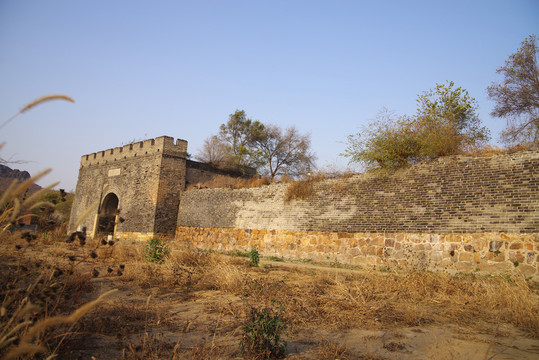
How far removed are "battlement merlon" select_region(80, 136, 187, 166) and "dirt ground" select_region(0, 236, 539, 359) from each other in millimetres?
14804

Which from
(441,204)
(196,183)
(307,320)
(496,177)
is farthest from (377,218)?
(196,183)

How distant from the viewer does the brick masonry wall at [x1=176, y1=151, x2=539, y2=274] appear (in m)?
10.2

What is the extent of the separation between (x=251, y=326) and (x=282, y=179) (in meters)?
13.5

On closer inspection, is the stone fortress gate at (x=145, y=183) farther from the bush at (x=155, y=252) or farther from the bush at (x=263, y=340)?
the bush at (x=263, y=340)

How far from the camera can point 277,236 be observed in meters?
16.5

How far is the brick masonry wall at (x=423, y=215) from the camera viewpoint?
10.2 meters

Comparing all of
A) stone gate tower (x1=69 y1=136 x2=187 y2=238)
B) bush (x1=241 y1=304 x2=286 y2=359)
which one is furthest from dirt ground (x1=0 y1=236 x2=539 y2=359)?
stone gate tower (x1=69 y1=136 x2=187 y2=238)

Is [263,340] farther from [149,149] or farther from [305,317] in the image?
[149,149]

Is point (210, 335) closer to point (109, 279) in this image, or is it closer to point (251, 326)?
point (251, 326)

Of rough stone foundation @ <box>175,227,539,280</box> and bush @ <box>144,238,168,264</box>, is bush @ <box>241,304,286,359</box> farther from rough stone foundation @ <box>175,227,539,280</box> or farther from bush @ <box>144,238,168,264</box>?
bush @ <box>144,238,168,264</box>

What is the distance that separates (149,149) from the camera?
22938 mm

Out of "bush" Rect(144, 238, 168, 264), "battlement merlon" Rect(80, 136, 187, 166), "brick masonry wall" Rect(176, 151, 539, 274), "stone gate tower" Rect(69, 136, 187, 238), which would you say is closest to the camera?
"bush" Rect(144, 238, 168, 264)

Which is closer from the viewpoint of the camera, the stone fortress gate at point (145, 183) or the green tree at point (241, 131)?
the stone fortress gate at point (145, 183)

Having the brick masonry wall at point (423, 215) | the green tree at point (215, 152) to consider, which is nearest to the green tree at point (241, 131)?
the green tree at point (215, 152)
